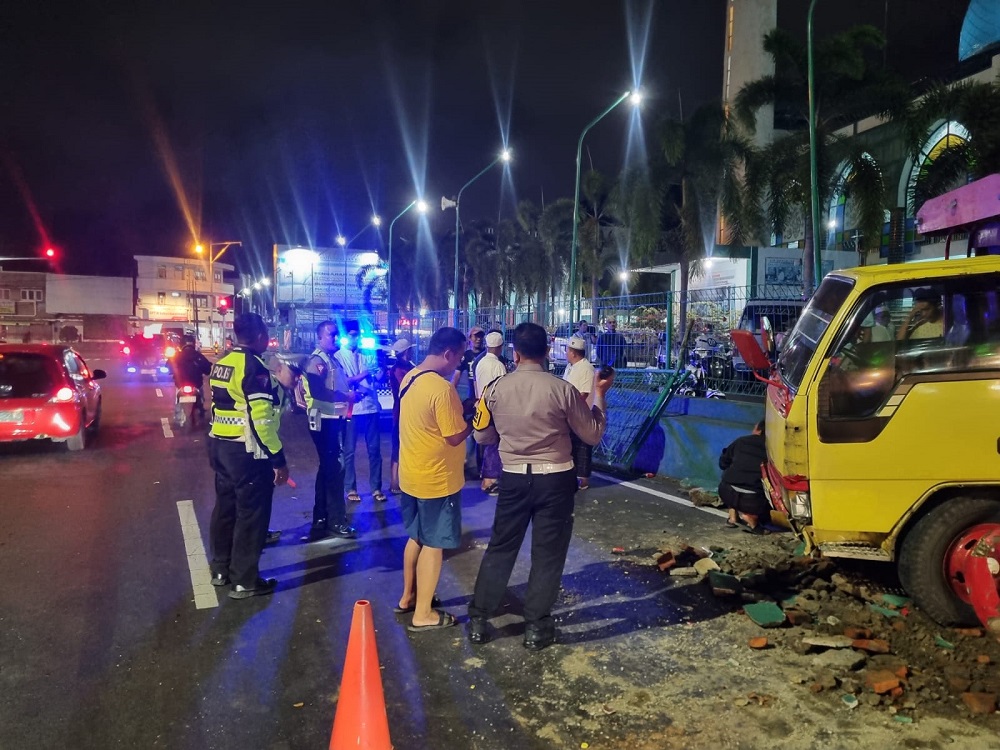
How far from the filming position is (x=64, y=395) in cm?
1009

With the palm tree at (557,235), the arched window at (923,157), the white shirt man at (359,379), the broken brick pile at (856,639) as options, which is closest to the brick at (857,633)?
the broken brick pile at (856,639)

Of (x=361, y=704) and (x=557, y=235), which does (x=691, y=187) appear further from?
(x=361, y=704)

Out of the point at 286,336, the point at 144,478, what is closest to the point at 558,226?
the point at 286,336

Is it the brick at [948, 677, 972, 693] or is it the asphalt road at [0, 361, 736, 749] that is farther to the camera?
the brick at [948, 677, 972, 693]

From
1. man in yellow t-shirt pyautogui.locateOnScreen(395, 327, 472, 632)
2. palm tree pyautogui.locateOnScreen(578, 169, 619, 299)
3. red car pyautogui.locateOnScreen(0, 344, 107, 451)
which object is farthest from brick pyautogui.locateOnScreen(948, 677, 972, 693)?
palm tree pyautogui.locateOnScreen(578, 169, 619, 299)

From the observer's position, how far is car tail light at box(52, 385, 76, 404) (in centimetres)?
1001

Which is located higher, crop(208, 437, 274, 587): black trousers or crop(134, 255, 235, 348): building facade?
crop(134, 255, 235, 348): building facade

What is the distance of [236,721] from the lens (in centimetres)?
345

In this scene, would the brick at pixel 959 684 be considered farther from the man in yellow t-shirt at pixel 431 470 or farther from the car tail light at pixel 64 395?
the car tail light at pixel 64 395

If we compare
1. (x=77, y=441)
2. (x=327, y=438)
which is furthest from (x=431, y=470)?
(x=77, y=441)

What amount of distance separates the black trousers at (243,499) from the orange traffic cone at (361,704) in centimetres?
219

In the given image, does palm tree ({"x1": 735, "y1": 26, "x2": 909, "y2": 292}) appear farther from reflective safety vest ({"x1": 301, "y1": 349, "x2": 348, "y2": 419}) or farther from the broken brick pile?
reflective safety vest ({"x1": 301, "y1": 349, "x2": 348, "y2": 419})

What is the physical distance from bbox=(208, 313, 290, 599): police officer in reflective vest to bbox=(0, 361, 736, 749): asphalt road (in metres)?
0.32

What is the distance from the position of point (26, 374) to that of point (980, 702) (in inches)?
454
